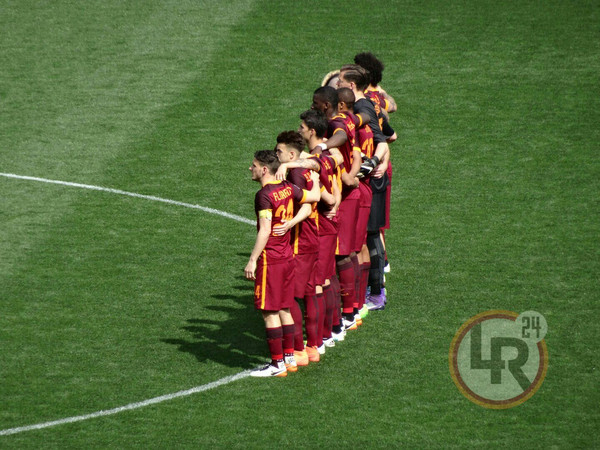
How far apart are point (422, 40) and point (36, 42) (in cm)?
800

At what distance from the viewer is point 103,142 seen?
58.6 feet

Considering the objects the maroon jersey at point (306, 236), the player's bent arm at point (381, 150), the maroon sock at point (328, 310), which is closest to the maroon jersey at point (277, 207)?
the maroon jersey at point (306, 236)

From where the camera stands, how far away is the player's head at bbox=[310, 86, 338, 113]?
11.2 meters

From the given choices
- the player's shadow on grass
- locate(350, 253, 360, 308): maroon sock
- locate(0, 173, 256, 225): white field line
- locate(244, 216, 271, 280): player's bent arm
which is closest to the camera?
locate(244, 216, 271, 280): player's bent arm

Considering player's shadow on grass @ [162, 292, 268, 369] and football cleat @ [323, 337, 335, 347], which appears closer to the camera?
player's shadow on grass @ [162, 292, 268, 369]

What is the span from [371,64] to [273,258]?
3.69 metres

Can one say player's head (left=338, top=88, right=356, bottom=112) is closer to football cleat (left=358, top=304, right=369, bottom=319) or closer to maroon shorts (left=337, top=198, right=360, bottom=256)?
maroon shorts (left=337, top=198, right=360, bottom=256)

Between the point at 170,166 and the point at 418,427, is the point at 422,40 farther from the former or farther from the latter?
the point at 418,427

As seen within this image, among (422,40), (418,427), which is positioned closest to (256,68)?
(422,40)

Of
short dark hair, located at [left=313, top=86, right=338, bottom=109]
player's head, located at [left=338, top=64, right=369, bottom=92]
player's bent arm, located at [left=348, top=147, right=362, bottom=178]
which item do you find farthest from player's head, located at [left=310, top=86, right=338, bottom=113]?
player's head, located at [left=338, top=64, right=369, bottom=92]

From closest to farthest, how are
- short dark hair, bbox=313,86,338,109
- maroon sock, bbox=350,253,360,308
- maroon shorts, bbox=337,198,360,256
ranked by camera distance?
short dark hair, bbox=313,86,338,109 < maroon shorts, bbox=337,198,360,256 < maroon sock, bbox=350,253,360,308

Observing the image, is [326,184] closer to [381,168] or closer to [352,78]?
[381,168]

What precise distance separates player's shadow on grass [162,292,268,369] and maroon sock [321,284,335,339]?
0.68 m

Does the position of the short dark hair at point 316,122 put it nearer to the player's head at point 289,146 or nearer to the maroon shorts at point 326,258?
the player's head at point 289,146
